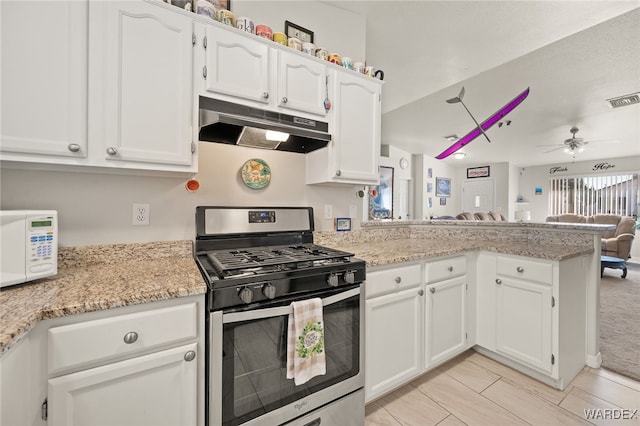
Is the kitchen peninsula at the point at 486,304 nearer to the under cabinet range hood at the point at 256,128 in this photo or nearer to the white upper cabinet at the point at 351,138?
the white upper cabinet at the point at 351,138

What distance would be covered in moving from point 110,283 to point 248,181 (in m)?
0.92

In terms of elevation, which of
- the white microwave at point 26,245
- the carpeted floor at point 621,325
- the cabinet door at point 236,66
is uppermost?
the cabinet door at point 236,66

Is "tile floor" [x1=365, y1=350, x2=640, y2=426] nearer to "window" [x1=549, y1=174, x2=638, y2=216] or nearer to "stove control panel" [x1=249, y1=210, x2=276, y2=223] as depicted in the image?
"stove control panel" [x1=249, y1=210, x2=276, y2=223]

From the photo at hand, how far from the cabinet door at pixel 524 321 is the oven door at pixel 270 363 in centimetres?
125

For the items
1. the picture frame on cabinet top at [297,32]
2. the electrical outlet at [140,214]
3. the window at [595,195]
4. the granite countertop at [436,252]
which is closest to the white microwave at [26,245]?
the electrical outlet at [140,214]

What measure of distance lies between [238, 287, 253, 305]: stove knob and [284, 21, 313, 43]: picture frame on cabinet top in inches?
66.8

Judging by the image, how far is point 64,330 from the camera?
0.84 meters

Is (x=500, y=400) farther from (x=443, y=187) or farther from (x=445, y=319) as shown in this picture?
(x=443, y=187)

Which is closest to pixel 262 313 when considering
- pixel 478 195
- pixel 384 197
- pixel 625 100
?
pixel 625 100

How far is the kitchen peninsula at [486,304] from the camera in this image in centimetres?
162

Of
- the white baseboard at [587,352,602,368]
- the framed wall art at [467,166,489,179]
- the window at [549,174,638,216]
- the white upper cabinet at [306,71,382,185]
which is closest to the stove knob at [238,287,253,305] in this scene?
the white upper cabinet at [306,71,382,185]

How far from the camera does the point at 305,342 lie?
1.21 m

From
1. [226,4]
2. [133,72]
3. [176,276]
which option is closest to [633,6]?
[226,4]

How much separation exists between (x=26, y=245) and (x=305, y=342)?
110 cm
